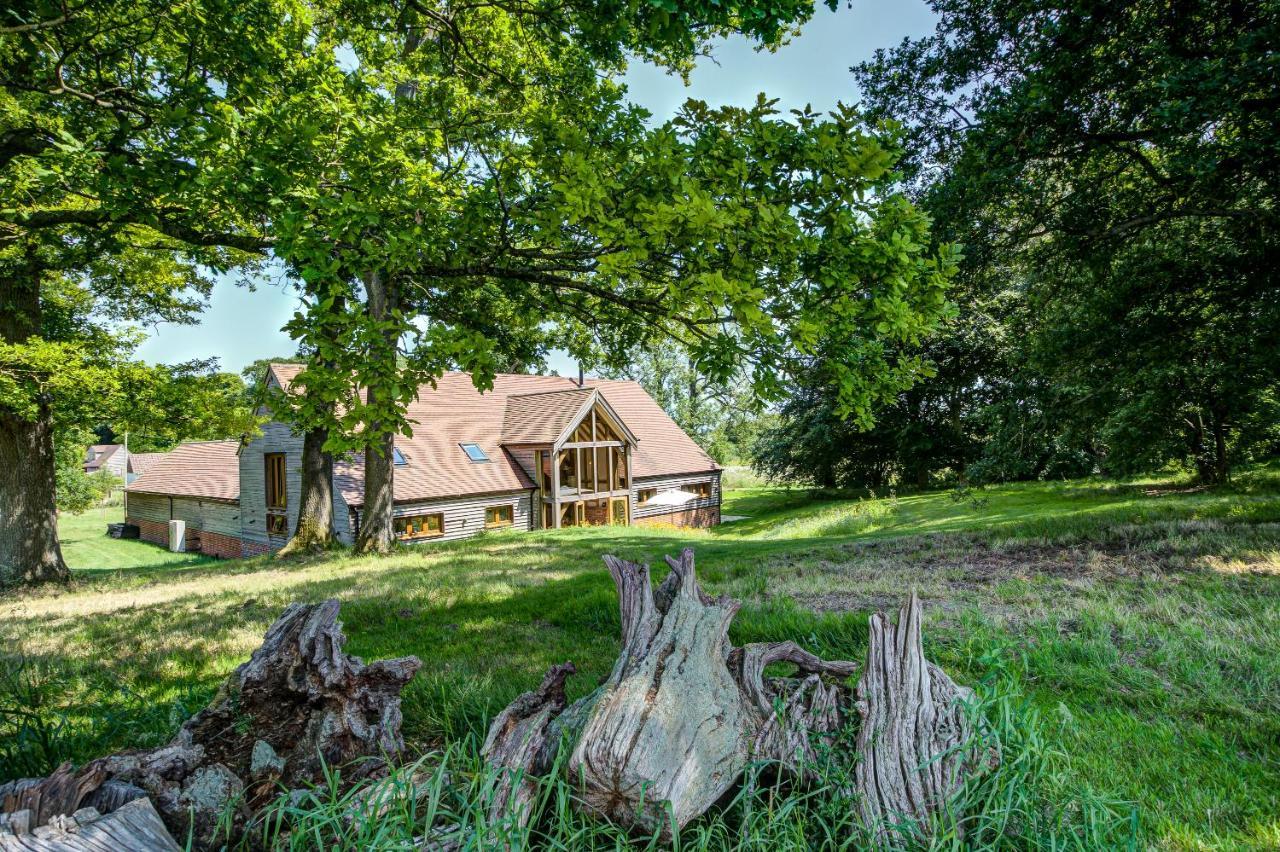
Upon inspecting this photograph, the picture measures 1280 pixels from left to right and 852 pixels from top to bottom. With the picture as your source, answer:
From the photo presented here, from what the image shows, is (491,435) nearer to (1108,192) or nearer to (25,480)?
(25,480)

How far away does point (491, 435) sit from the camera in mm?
29016

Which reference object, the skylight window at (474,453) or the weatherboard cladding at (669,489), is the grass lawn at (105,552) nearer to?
the skylight window at (474,453)

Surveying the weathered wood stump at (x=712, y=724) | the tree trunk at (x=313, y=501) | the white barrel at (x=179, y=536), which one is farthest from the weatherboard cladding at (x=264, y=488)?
the weathered wood stump at (x=712, y=724)

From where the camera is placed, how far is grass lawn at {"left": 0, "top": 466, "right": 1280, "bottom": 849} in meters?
3.10

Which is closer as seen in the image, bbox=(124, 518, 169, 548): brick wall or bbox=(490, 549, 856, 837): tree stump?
bbox=(490, 549, 856, 837): tree stump

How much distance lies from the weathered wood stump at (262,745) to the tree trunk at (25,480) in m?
12.1

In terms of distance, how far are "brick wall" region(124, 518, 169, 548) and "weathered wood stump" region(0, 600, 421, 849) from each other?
40185mm

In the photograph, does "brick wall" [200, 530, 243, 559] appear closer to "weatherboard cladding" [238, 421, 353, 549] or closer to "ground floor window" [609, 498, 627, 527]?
"weatherboard cladding" [238, 421, 353, 549]

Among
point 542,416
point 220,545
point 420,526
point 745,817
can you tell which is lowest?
point 220,545

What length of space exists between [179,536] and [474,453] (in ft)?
61.7

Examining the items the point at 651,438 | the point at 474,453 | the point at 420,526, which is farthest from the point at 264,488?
the point at 651,438

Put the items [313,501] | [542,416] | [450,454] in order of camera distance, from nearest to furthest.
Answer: [313,501]
[450,454]
[542,416]

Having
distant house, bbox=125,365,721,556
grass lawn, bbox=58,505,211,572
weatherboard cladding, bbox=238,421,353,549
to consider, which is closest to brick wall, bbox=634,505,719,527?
distant house, bbox=125,365,721,556

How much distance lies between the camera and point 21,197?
7.71 meters
